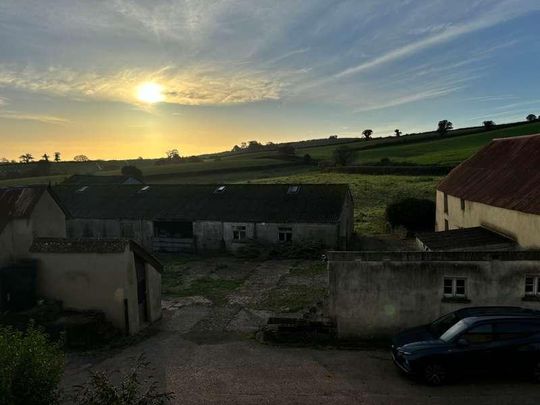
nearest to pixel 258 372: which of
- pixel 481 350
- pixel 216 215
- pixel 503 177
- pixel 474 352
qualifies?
pixel 474 352

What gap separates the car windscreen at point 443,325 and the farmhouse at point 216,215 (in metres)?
16.9

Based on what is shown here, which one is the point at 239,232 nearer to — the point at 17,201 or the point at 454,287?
the point at 17,201

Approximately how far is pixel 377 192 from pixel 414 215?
1852cm

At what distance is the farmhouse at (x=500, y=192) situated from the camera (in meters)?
18.1

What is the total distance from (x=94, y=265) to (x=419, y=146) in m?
85.9

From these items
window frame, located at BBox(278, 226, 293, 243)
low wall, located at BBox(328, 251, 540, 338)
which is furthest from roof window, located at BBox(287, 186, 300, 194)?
low wall, located at BBox(328, 251, 540, 338)

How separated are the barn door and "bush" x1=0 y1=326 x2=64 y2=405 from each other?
9.49m

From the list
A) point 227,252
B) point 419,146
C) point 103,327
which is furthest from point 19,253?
point 419,146

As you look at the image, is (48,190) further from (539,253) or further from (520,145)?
(520,145)

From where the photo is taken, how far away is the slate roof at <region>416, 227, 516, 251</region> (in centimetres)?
1886

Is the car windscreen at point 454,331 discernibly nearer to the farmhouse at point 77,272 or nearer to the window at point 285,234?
the farmhouse at point 77,272

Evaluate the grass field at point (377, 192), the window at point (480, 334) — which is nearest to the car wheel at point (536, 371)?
the window at point (480, 334)

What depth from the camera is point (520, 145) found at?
973 inches

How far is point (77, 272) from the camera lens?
1582 cm
